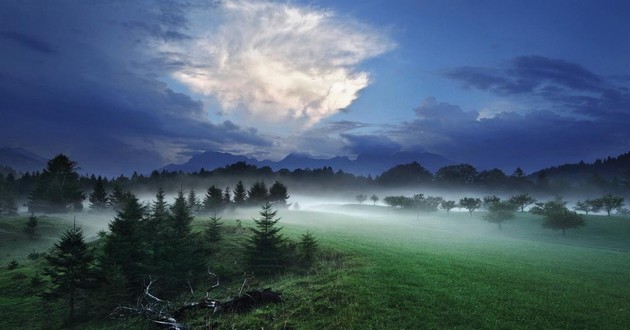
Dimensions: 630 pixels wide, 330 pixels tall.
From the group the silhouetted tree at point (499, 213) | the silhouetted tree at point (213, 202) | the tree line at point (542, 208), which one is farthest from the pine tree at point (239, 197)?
the silhouetted tree at point (499, 213)

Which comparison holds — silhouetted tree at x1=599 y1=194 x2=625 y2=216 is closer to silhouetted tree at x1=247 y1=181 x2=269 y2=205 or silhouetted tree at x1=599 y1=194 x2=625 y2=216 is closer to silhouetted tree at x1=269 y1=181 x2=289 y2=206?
silhouetted tree at x1=269 y1=181 x2=289 y2=206

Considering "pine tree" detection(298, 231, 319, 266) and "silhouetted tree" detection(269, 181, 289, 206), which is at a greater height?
"silhouetted tree" detection(269, 181, 289, 206)

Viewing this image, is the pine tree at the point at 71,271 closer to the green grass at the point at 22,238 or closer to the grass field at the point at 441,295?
the grass field at the point at 441,295

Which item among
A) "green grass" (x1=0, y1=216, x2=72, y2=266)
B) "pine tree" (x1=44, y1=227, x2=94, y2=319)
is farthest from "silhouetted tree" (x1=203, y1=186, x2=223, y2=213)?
"pine tree" (x1=44, y1=227, x2=94, y2=319)

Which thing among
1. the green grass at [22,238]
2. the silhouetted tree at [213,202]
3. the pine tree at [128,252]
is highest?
the silhouetted tree at [213,202]

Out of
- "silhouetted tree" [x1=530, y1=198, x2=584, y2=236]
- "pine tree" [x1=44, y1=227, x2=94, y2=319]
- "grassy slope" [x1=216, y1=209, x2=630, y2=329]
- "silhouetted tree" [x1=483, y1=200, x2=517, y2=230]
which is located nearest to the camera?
"grassy slope" [x1=216, y1=209, x2=630, y2=329]

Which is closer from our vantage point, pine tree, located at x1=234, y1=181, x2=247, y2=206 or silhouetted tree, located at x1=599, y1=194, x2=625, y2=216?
silhouetted tree, located at x1=599, y1=194, x2=625, y2=216

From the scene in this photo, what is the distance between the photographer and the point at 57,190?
361 ft

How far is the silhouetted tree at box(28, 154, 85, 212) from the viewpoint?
108m

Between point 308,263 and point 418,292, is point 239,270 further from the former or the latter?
point 418,292

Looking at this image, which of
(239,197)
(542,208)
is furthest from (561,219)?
(239,197)

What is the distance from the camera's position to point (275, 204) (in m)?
126

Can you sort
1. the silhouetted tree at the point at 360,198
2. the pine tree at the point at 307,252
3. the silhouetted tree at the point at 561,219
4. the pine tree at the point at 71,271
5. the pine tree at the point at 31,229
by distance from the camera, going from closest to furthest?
the pine tree at the point at 71,271, the pine tree at the point at 307,252, the pine tree at the point at 31,229, the silhouetted tree at the point at 561,219, the silhouetted tree at the point at 360,198

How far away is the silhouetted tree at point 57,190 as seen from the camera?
108 meters
